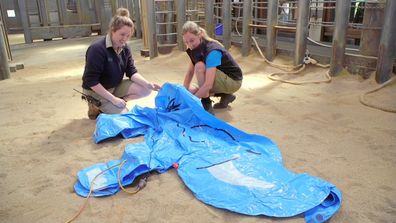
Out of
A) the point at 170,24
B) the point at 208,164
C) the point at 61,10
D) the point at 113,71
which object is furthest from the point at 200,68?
the point at 61,10

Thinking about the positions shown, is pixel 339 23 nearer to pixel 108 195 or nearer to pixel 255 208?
pixel 255 208

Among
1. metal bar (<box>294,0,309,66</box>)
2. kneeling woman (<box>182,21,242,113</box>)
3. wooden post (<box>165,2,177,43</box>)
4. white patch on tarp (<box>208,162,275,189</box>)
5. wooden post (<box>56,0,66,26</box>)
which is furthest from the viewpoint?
wooden post (<box>56,0,66,26</box>)

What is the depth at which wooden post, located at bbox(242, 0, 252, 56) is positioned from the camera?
18.2ft

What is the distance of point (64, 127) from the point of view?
2.83 metres

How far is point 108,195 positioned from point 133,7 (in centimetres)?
876

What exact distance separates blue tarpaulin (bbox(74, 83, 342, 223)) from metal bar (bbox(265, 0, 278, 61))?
2868 millimetres

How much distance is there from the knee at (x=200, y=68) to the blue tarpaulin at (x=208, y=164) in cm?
31

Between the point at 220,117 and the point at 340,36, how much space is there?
2041mm

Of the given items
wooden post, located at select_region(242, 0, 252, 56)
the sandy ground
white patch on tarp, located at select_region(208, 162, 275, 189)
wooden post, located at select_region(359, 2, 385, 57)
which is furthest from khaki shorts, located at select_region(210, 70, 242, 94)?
wooden post, located at select_region(242, 0, 252, 56)

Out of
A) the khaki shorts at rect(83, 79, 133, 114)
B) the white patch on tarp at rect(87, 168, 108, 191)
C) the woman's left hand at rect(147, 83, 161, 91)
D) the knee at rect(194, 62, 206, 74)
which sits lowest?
the white patch on tarp at rect(87, 168, 108, 191)

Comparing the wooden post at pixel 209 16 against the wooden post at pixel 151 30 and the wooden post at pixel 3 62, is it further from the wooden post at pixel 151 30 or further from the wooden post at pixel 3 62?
the wooden post at pixel 3 62

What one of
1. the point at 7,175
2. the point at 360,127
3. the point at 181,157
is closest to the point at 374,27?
the point at 360,127

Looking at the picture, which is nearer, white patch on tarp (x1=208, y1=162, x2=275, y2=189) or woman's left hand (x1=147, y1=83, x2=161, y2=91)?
white patch on tarp (x1=208, y1=162, x2=275, y2=189)

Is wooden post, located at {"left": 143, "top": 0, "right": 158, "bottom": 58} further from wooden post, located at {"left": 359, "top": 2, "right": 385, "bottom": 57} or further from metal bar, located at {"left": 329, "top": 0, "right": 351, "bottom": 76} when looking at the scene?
wooden post, located at {"left": 359, "top": 2, "right": 385, "bottom": 57}
